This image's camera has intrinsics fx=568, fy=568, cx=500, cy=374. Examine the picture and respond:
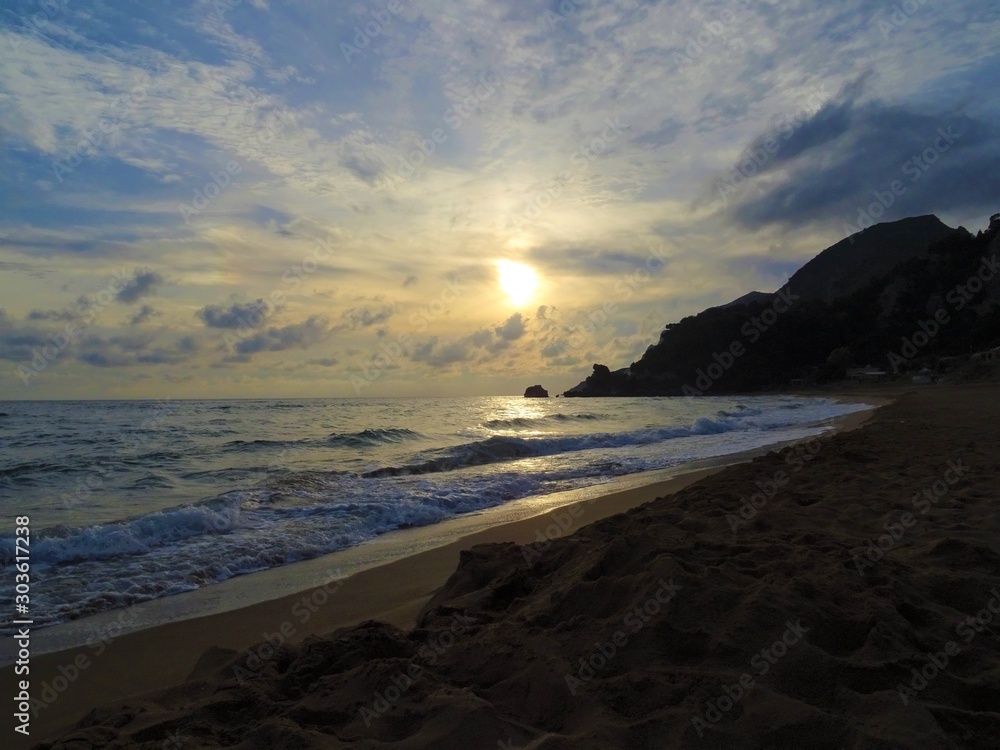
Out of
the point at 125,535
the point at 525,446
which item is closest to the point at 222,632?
the point at 125,535

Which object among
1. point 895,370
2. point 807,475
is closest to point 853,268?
point 895,370

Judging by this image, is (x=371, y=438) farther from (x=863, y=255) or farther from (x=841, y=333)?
(x=863, y=255)

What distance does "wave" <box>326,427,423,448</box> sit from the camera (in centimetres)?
1922

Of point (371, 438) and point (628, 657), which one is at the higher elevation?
point (371, 438)

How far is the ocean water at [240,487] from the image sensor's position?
6184 mm

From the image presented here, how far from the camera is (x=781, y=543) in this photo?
13.3ft

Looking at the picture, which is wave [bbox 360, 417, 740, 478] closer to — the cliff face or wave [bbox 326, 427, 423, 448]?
wave [bbox 326, 427, 423, 448]

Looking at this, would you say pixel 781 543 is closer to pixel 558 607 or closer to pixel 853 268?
pixel 558 607

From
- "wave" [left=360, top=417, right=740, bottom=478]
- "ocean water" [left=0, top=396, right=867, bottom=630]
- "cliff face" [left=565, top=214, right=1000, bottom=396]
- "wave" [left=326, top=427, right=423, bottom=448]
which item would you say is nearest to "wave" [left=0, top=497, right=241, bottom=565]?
"ocean water" [left=0, top=396, right=867, bottom=630]

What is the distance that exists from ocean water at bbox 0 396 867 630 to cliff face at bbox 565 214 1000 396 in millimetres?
44617

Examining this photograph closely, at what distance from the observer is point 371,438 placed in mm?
20203

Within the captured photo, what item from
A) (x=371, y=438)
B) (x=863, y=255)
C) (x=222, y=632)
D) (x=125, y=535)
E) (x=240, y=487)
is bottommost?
(x=222, y=632)

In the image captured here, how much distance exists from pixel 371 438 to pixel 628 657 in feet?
60.0

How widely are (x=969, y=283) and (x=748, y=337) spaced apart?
83.9ft
